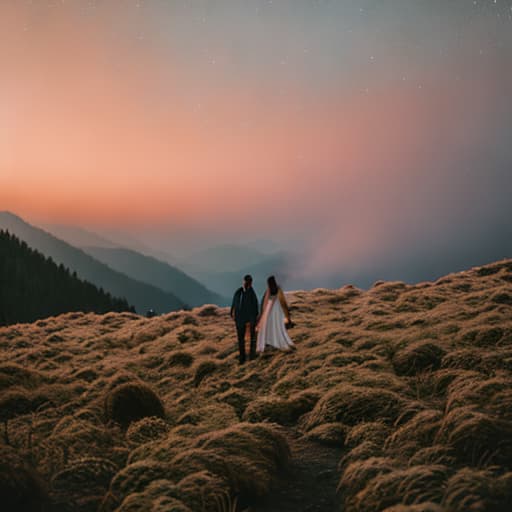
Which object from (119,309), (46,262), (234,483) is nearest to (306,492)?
(234,483)

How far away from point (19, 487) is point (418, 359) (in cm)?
878

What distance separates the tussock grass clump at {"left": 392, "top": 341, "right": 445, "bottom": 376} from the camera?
1045 centimetres

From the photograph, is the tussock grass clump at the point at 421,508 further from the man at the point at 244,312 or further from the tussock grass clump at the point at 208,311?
the tussock grass clump at the point at 208,311

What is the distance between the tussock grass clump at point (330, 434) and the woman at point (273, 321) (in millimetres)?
6542

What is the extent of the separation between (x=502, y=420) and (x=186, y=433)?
5.30m

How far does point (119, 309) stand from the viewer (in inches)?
5022

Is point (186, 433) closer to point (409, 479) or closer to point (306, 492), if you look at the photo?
point (306, 492)

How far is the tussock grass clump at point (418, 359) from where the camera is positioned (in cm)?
1045

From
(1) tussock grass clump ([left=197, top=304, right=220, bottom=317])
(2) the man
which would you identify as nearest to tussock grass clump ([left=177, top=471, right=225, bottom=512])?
(2) the man

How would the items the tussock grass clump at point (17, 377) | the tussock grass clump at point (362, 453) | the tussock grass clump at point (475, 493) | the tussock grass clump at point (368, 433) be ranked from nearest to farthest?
the tussock grass clump at point (475, 493)
the tussock grass clump at point (362, 453)
the tussock grass clump at point (368, 433)
the tussock grass clump at point (17, 377)

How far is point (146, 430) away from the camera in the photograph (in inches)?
334

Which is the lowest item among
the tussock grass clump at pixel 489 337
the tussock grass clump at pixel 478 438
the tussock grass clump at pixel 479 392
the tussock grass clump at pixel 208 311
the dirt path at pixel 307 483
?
the dirt path at pixel 307 483

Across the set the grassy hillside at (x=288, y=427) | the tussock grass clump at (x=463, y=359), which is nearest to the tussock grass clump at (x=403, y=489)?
the grassy hillside at (x=288, y=427)

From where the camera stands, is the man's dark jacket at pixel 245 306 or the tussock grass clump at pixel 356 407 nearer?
the tussock grass clump at pixel 356 407
